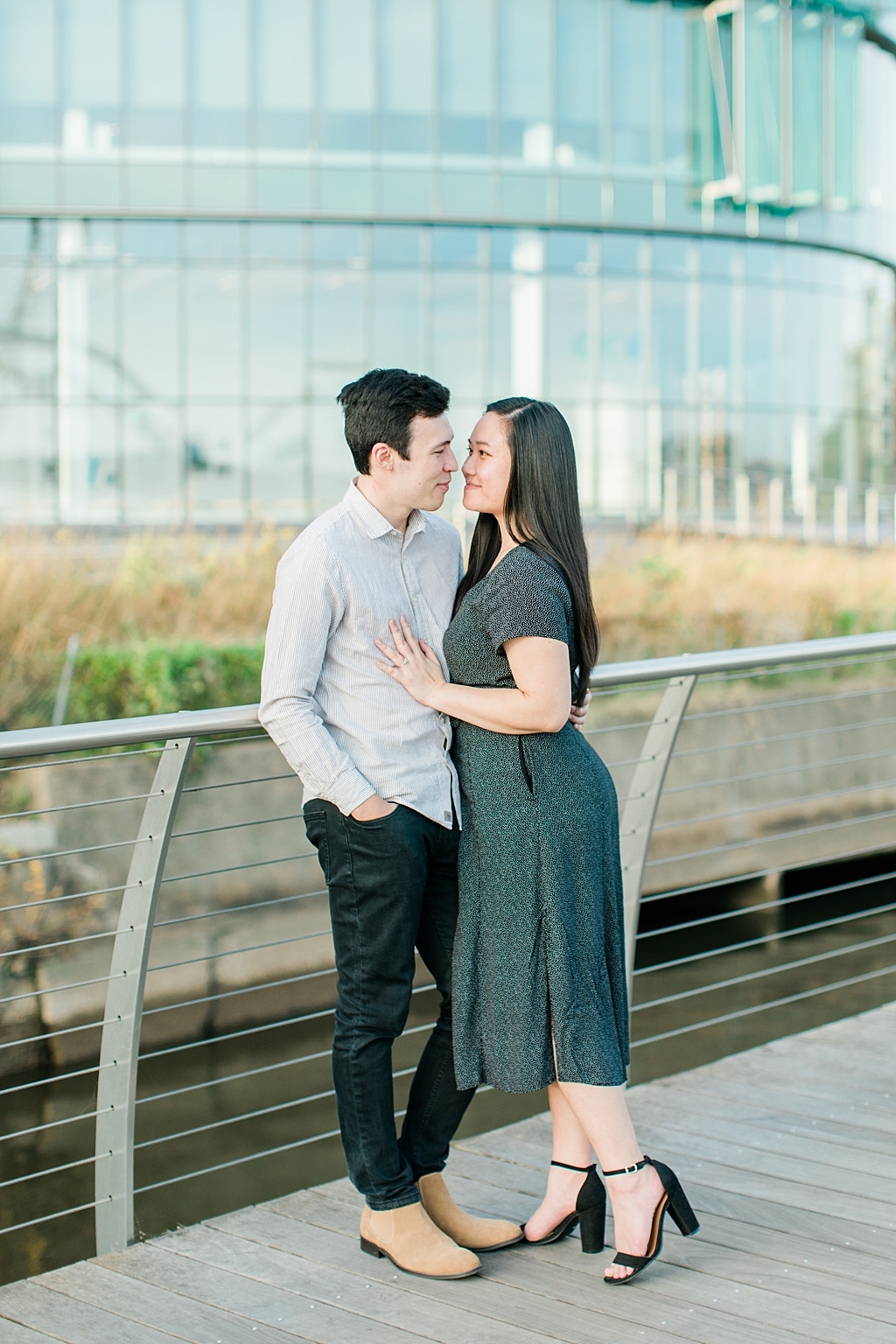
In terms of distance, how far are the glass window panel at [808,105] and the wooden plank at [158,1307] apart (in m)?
23.3

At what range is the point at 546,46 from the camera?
68.9 feet

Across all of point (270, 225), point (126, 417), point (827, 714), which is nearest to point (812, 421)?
point (270, 225)

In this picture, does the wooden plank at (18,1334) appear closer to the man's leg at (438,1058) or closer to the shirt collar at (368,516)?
the man's leg at (438,1058)

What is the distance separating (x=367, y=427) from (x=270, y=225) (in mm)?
18973

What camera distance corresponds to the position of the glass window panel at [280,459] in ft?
66.4

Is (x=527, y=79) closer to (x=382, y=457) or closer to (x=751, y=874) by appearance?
(x=751, y=874)

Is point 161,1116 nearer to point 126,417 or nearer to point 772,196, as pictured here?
point 126,417

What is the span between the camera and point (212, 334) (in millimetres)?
20188

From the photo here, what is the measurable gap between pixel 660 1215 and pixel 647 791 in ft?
4.22

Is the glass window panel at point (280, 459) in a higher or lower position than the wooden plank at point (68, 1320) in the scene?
higher

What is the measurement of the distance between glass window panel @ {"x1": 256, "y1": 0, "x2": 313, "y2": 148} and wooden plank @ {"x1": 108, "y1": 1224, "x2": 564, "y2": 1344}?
19.7 meters

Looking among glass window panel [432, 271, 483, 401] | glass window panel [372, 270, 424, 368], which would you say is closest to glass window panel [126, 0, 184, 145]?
glass window panel [372, 270, 424, 368]

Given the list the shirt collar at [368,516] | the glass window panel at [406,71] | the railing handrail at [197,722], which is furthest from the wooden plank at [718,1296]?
the glass window panel at [406,71]

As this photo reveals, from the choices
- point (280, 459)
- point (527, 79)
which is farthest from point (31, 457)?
point (527, 79)
